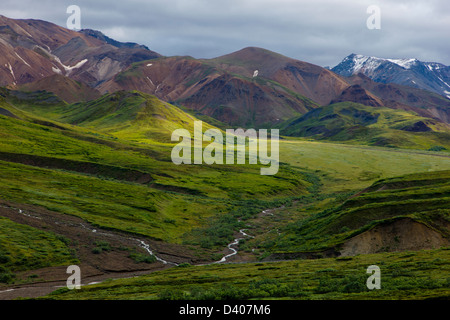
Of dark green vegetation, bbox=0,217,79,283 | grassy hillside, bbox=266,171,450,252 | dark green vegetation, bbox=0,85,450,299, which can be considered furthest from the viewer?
grassy hillside, bbox=266,171,450,252

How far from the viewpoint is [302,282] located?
4059cm

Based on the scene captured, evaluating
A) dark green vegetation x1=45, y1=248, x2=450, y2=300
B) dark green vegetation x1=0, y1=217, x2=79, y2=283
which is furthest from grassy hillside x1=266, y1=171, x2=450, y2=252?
dark green vegetation x1=0, y1=217, x2=79, y2=283

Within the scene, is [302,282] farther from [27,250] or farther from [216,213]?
[216,213]

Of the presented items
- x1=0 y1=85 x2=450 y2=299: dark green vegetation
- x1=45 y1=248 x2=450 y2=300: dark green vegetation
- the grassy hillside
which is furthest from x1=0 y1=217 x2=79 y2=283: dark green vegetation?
the grassy hillside

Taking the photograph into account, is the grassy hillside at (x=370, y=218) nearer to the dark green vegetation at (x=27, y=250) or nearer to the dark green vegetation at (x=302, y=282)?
the dark green vegetation at (x=302, y=282)

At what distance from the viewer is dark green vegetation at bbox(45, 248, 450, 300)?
34.2 m

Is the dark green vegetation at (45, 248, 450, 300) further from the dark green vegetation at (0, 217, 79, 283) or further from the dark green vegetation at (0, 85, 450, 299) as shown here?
the dark green vegetation at (0, 217, 79, 283)

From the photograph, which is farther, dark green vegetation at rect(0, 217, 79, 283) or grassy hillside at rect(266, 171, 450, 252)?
grassy hillside at rect(266, 171, 450, 252)

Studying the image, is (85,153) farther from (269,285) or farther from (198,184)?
(269,285)

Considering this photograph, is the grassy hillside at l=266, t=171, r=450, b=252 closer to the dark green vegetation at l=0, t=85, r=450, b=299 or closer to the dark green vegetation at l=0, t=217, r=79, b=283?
the dark green vegetation at l=0, t=85, r=450, b=299

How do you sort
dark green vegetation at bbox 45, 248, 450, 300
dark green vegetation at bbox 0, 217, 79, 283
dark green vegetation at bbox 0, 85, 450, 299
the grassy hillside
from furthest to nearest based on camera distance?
1. the grassy hillside
2. dark green vegetation at bbox 0, 217, 79, 283
3. dark green vegetation at bbox 0, 85, 450, 299
4. dark green vegetation at bbox 45, 248, 450, 300

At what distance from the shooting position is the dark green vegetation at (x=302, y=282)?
1347 inches
